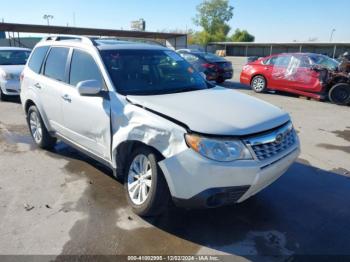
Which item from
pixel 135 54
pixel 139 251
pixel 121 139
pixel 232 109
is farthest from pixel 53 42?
pixel 139 251

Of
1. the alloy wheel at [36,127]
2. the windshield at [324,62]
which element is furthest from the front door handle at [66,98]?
the windshield at [324,62]

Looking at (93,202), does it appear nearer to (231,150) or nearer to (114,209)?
(114,209)

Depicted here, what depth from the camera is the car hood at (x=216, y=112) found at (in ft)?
9.42

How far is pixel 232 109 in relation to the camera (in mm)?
3311

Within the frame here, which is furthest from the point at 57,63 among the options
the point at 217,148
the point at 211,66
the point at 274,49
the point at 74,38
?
the point at 274,49

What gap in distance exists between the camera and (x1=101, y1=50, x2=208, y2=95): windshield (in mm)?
3729

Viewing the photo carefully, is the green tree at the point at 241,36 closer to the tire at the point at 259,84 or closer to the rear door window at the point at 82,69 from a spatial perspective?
the tire at the point at 259,84

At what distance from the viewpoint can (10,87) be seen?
9.54 m

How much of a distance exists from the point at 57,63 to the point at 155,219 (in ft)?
9.12

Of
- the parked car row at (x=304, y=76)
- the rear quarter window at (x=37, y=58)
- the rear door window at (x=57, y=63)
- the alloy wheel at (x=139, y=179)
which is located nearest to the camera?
the alloy wheel at (x=139, y=179)

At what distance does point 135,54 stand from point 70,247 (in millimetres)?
2456

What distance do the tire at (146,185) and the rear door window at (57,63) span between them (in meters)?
1.82

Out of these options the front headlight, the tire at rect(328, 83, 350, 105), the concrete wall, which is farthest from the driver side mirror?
the concrete wall

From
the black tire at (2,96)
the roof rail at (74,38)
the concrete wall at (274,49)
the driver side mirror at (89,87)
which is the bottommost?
the black tire at (2,96)
